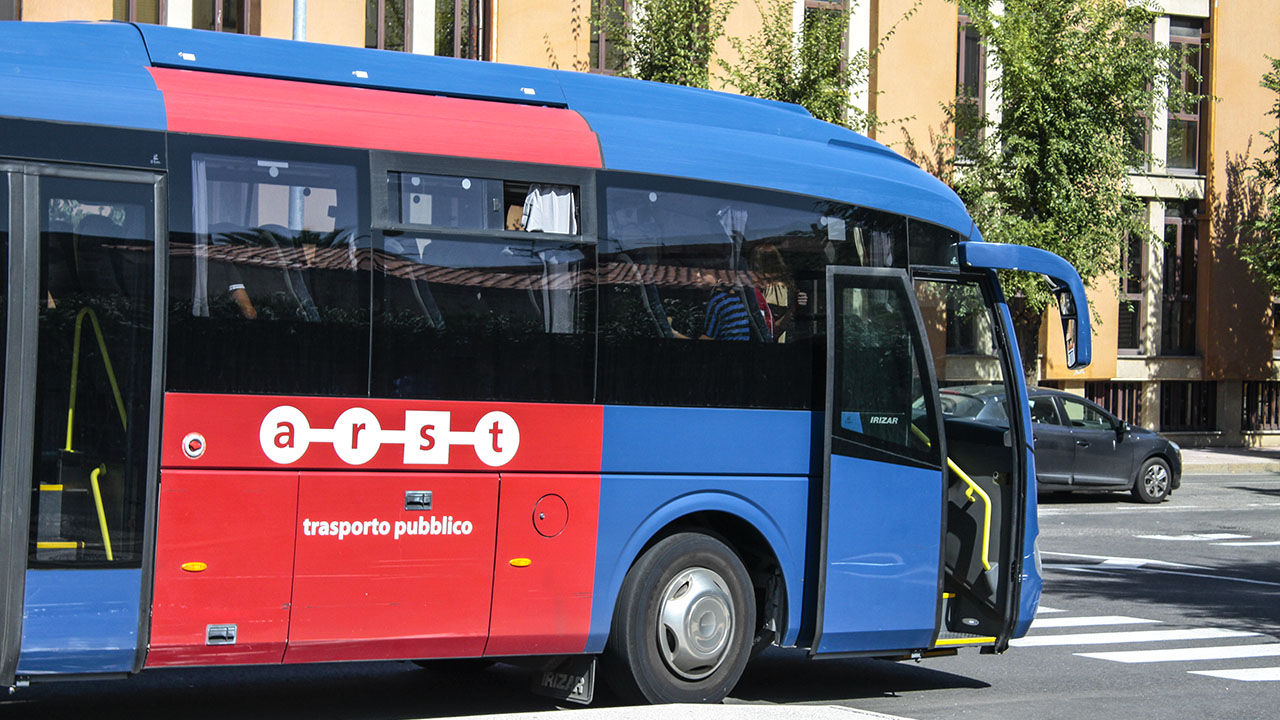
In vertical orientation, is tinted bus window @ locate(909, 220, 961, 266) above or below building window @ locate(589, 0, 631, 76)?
below

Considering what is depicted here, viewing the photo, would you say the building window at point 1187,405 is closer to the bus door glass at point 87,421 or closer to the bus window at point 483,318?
the bus window at point 483,318

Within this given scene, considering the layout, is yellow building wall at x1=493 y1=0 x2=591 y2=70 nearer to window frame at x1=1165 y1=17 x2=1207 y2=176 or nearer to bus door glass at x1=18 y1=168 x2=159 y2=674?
window frame at x1=1165 y1=17 x2=1207 y2=176

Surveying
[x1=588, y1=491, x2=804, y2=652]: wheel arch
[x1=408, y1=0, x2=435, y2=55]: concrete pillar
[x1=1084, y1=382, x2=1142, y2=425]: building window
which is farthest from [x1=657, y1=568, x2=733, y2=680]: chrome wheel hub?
[x1=1084, y1=382, x2=1142, y2=425]: building window

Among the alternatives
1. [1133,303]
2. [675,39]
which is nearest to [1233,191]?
[1133,303]

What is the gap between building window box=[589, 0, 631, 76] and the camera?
2736cm

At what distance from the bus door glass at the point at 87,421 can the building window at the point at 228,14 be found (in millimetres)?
20453

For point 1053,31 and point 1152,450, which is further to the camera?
point 1053,31

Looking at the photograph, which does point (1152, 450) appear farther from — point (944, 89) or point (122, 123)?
point (122, 123)

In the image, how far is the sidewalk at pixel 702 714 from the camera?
7.36 metres

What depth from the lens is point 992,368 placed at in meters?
9.39

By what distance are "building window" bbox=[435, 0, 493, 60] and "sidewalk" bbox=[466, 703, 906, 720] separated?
2228 cm

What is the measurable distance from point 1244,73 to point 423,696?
32.6 m

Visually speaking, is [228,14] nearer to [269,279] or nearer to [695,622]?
[269,279]

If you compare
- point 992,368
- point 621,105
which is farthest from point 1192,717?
point 621,105
